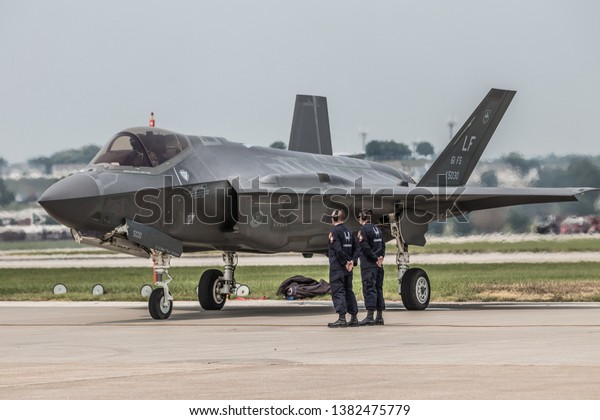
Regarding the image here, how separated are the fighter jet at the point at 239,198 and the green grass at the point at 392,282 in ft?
9.05

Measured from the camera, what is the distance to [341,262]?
1744 cm

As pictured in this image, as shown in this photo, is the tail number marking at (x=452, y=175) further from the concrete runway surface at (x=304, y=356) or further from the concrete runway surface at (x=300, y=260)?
the concrete runway surface at (x=300, y=260)

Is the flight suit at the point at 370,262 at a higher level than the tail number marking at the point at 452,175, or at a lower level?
lower

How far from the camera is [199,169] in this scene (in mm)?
20453

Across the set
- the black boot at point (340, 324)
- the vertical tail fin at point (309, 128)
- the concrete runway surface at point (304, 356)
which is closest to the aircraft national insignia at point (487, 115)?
the vertical tail fin at point (309, 128)

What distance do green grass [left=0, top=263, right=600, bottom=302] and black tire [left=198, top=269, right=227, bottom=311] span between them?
3.15 m

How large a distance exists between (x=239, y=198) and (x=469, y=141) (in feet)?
23.2

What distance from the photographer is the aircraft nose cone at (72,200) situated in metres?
18.3

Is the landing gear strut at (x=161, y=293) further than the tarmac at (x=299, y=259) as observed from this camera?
No

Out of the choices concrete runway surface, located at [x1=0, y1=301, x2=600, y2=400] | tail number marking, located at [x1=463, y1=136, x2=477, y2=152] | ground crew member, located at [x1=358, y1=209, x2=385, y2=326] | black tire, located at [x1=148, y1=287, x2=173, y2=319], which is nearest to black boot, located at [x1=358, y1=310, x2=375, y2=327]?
ground crew member, located at [x1=358, y1=209, x2=385, y2=326]

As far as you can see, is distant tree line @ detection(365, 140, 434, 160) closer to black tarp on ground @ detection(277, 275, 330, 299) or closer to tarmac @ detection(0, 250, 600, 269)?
tarmac @ detection(0, 250, 600, 269)

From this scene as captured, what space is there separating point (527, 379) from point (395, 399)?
1699 mm

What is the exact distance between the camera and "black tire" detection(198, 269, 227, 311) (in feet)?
76.9

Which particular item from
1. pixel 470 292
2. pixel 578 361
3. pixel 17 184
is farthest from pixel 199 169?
pixel 17 184
